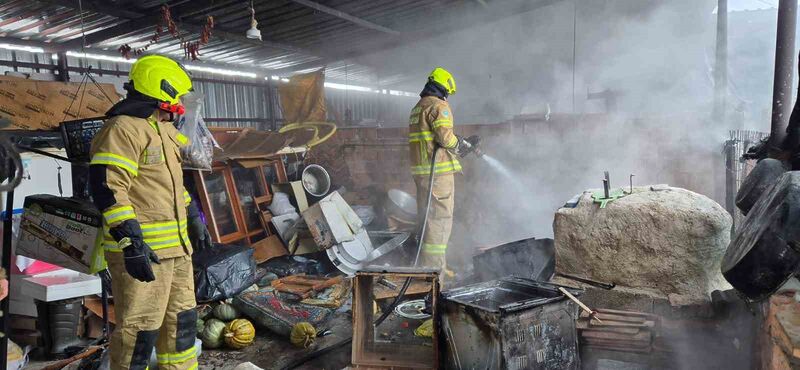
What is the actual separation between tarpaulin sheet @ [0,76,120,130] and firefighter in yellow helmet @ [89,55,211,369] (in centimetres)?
439

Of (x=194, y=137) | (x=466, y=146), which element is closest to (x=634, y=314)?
(x=466, y=146)

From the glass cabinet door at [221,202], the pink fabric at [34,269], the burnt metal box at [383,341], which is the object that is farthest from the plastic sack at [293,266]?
the burnt metal box at [383,341]

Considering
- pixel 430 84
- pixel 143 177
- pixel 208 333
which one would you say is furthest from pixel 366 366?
pixel 430 84

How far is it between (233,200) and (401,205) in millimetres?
2264

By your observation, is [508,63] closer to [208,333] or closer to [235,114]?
[235,114]

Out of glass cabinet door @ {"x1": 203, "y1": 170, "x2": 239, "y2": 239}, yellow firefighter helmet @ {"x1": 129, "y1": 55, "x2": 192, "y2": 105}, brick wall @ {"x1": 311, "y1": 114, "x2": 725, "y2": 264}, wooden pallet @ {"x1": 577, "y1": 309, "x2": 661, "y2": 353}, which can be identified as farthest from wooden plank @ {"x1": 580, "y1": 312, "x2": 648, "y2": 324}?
glass cabinet door @ {"x1": 203, "y1": 170, "x2": 239, "y2": 239}

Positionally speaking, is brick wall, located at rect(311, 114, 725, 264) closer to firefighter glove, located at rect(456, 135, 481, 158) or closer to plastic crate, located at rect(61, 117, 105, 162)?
firefighter glove, located at rect(456, 135, 481, 158)

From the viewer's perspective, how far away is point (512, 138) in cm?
679

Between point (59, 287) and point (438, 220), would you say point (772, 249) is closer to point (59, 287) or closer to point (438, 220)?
point (438, 220)

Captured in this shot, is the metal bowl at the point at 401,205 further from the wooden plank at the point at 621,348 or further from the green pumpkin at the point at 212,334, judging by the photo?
the wooden plank at the point at 621,348

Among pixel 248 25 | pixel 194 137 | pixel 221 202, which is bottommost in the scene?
pixel 221 202

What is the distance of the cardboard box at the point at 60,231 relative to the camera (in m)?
2.95

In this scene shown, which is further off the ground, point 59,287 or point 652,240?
point 652,240

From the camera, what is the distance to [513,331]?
2.71 meters
